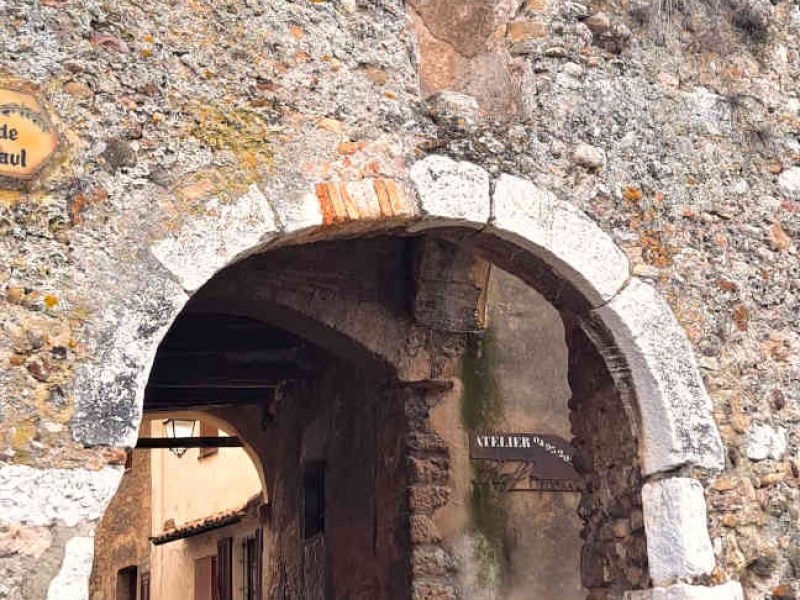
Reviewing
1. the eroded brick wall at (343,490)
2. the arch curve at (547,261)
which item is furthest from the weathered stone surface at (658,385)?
the eroded brick wall at (343,490)

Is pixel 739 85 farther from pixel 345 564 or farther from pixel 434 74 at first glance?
pixel 345 564

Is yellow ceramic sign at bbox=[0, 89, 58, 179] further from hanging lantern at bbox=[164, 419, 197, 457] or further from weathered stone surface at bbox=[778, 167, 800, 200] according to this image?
hanging lantern at bbox=[164, 419, 197, 457]

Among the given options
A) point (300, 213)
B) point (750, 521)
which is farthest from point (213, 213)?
point (750, 521)

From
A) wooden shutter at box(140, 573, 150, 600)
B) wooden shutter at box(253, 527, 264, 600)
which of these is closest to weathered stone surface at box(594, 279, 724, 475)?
wooden shutter at box(253, 527, 264, 600)

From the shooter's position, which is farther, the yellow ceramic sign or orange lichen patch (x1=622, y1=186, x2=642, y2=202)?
orange lichen patch (x1=622, y1=186, x2=642, y2=202)

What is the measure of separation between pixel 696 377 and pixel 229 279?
251 centimetres

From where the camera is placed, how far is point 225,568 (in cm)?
1113

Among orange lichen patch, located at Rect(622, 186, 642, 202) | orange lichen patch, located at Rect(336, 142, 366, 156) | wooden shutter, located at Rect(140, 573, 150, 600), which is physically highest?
orange lichen patch, located at Rect(336, 142, 366, 156)

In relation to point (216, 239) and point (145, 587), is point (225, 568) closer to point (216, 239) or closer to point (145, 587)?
point (145, 587)

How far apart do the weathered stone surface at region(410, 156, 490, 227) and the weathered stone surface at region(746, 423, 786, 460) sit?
4.56 ft

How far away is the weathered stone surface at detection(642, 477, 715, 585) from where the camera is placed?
4.20m

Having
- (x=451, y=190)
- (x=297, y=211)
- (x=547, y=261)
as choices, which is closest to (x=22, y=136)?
(x=297, y=211)

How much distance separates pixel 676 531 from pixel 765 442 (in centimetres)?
63

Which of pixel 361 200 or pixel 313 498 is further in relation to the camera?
pixel 313 498
